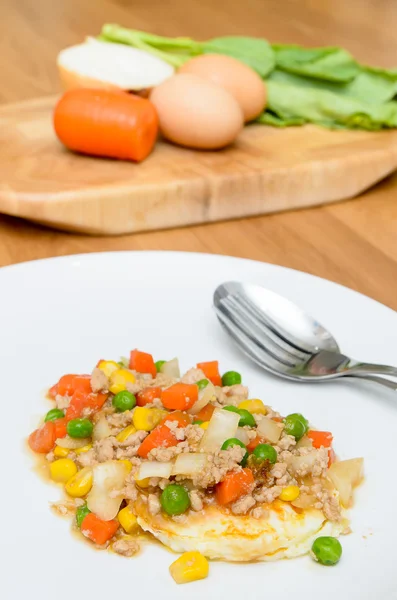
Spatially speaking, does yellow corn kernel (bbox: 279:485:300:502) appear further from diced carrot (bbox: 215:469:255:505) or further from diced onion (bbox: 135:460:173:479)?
diced onion (bbox: 135:460:173:479)

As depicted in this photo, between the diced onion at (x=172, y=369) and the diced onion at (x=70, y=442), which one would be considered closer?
the diced onion at (x=70, y=442)

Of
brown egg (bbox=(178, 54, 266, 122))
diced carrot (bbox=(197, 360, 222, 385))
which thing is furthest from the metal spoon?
brown egg (bbox=(178, 54, 266, 122))

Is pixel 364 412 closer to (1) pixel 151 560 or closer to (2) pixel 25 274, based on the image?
(1) pixel 151 560

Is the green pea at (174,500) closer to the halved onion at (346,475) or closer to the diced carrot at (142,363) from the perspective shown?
the halved onion at (346,475)

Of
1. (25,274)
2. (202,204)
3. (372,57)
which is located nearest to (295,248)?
(202,204)

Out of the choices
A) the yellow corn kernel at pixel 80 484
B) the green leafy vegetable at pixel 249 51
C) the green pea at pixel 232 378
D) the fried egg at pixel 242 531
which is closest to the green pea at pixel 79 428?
the yellow corn kernel at pixel 80 484

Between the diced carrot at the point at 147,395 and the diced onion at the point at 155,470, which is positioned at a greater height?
the diced onion at the point at 155,470
